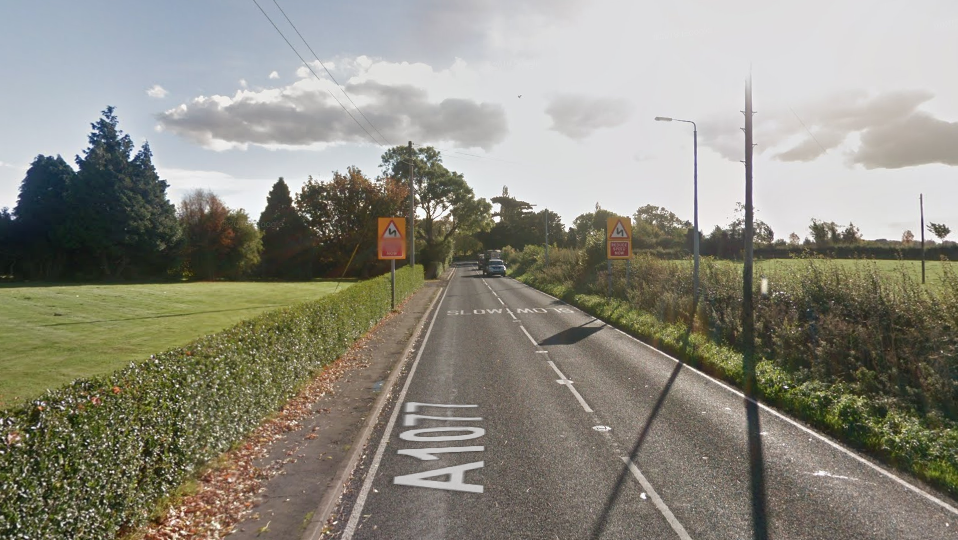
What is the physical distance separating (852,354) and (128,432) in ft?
41.9

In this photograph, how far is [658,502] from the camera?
6.32 metres

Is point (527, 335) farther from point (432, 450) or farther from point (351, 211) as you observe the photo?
point (351, 211)

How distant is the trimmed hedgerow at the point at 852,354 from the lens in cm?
820

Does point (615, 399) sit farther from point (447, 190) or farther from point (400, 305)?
point (447, 190)

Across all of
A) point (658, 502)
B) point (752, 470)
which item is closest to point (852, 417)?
point (752, 470)

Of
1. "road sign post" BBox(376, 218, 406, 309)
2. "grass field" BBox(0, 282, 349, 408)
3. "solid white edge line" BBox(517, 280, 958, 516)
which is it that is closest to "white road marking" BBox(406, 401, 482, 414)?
"solid white edge line" BBox(517, 280, 958, 516)

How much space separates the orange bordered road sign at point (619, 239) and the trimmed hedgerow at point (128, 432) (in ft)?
62.6

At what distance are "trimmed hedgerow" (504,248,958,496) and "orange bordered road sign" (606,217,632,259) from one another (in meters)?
6.68

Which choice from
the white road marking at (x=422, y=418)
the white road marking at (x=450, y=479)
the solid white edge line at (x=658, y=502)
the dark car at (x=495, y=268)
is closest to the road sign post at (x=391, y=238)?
the white road marking at (x=422, y=418)

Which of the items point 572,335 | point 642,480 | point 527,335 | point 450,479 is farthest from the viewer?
point 527,335

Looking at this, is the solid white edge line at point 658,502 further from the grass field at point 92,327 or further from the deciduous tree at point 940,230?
the deciduous tree at point 940,230

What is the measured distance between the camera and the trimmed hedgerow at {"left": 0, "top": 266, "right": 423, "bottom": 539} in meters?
4.05

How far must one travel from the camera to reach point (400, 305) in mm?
29328

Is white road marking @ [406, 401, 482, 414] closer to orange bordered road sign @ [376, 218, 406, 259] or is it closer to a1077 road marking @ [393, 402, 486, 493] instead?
a1077 road marking @ [393, 402, 486, 493]
